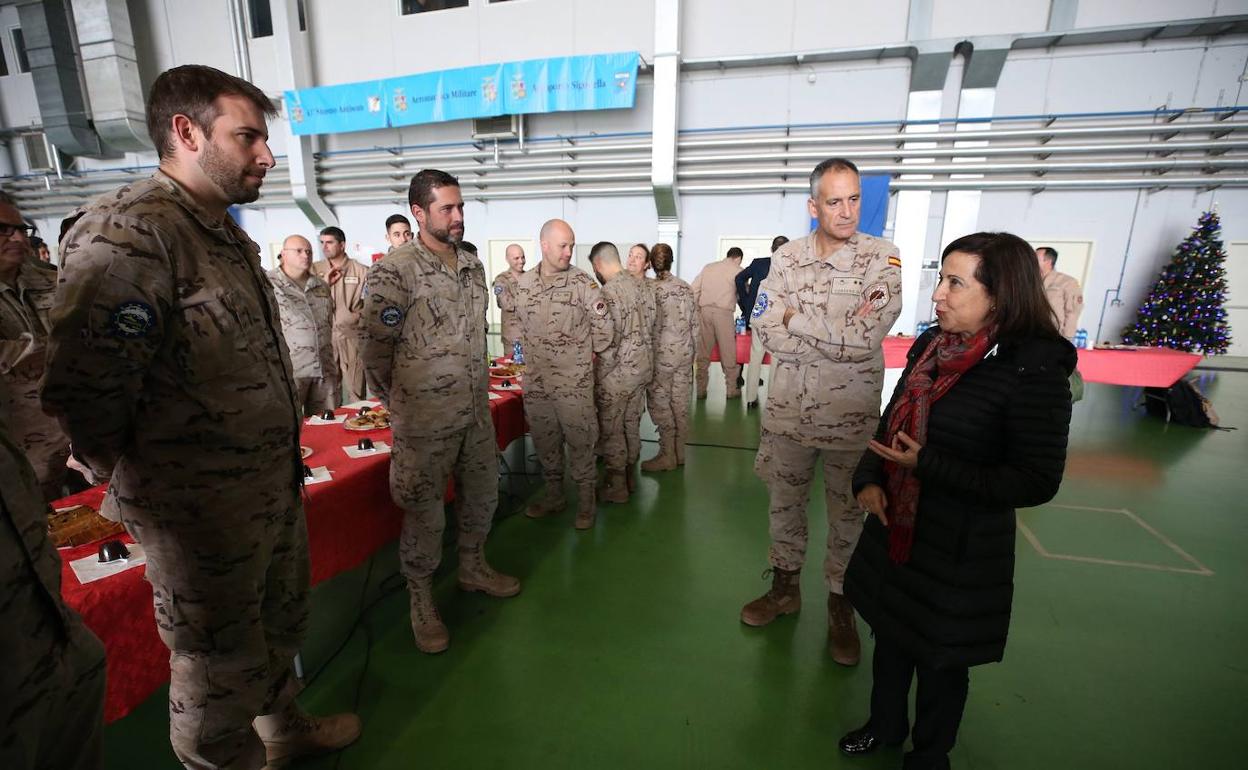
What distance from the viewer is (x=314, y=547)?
1.84m

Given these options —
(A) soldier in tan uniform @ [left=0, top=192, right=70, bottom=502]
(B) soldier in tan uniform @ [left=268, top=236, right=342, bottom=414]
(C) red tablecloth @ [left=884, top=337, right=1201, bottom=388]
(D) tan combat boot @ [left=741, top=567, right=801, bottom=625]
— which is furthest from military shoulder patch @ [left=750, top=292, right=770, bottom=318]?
(C) red tablecloth @ [left=884, top=337, right=1201, bottom=388]

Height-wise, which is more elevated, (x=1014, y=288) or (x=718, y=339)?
(x=1014, y=288)

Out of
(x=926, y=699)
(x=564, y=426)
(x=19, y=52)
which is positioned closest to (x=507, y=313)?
(x=564, y=426)

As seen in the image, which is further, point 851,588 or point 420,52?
point 420,52

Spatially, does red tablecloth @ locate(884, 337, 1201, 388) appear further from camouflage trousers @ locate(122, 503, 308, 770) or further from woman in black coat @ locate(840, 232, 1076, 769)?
camouflage trousers @ locate(122, 503, 308, 770)

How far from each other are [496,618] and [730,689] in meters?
1.06

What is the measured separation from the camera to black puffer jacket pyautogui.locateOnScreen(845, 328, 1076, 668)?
1.16 m

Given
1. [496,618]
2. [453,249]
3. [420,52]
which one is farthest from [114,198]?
[420,52]

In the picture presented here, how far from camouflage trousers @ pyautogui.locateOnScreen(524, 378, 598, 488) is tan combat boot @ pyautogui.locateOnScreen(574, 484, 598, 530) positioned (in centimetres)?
3

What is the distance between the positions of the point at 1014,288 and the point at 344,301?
501 cm

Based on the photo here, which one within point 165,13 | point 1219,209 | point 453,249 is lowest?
point 453,249

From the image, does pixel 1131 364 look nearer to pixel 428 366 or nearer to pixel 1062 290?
pixel 1062 290

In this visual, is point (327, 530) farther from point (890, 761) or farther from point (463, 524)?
point (890, 761)

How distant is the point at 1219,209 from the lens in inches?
278
